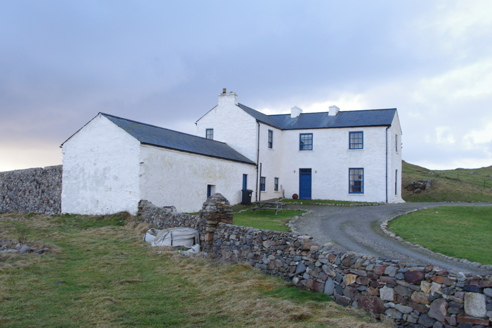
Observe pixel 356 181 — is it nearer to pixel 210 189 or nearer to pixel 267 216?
pixel 267 216

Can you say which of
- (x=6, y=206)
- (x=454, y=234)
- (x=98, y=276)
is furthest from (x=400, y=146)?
(x=6, y=206)

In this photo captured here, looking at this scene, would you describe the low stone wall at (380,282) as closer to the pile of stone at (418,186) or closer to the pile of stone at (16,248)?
the pile of stone at (16,248)

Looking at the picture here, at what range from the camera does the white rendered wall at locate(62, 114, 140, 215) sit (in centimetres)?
1944

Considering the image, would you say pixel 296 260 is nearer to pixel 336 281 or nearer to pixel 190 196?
pixel 336 281

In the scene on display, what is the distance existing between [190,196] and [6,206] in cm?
1596

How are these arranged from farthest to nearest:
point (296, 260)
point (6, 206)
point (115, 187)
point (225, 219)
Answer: point (6, 206) < point (115, 187) < point (225, 219) < point (296, 260)

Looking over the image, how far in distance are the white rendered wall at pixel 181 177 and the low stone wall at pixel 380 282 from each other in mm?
10381

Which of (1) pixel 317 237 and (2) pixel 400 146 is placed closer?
(1) pixel 317 237

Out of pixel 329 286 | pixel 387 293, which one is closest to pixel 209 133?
pixel 329 286

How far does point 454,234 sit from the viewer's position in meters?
15.2

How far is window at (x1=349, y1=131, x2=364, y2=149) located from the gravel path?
627 centimetres

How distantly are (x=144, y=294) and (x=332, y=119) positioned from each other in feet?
88.5

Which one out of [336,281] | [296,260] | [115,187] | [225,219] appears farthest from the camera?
[115,187]

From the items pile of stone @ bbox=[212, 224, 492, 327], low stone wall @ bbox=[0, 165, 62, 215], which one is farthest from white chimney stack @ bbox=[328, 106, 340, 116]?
pile of stone @ bbox=[212, 224, 492, 327]
